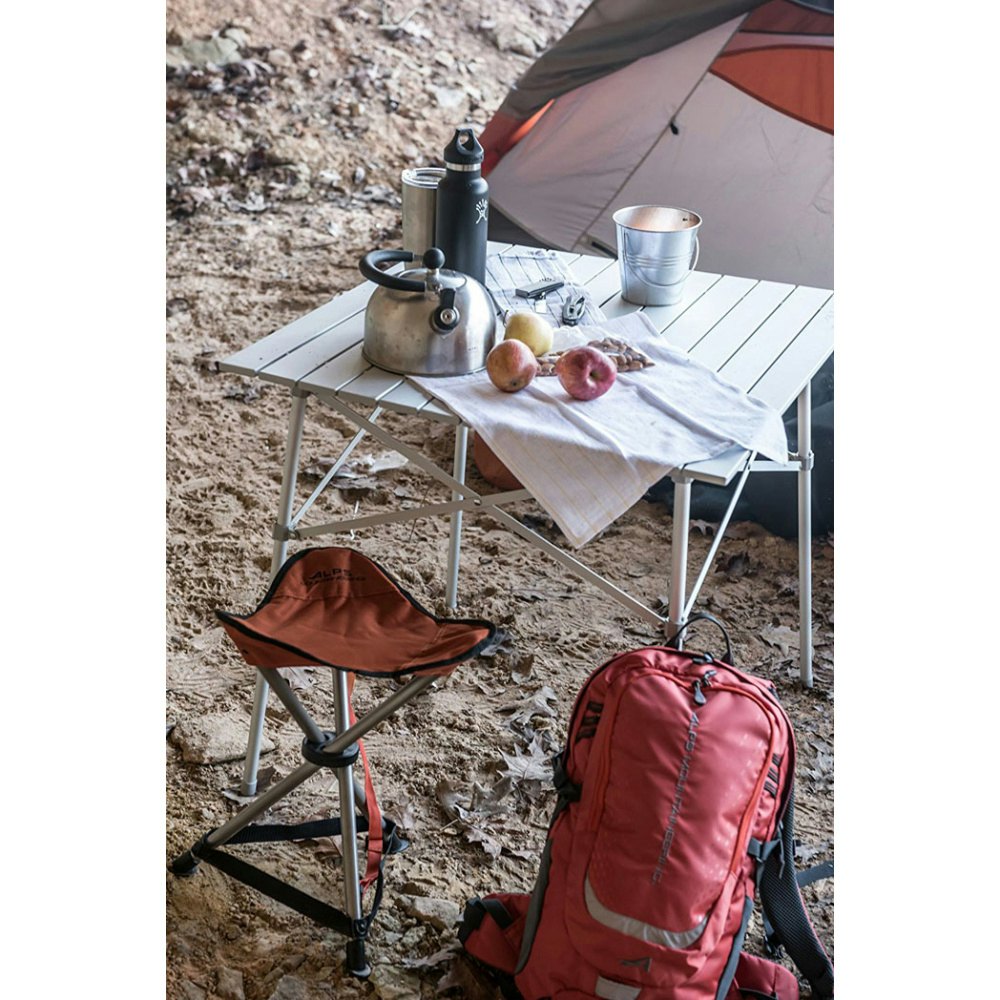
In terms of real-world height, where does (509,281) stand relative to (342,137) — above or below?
above

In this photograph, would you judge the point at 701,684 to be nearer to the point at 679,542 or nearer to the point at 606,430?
the point at 679,542

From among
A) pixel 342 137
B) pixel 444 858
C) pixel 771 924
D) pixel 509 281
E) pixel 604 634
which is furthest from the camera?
pixel 342 137

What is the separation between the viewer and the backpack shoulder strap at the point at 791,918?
6.36 feet

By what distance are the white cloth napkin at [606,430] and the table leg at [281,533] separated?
0.25 meters

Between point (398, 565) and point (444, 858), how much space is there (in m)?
1.03

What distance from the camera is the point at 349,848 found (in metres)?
2.02

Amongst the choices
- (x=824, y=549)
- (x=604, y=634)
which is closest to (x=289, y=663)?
(x=604, y=634)

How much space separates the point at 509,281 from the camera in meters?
2.46

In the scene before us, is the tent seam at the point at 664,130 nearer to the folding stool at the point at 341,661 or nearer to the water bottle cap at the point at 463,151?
the water bottle cap at the point at 463,151

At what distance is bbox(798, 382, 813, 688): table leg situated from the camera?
8.19 feet

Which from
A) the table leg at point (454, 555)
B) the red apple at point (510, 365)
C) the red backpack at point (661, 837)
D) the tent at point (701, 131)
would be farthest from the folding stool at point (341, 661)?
the tent at point (701, 131)

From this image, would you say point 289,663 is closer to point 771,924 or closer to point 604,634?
point 771,924

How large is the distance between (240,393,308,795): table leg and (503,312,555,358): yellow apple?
0.38m

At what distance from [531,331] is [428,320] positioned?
191 mm
